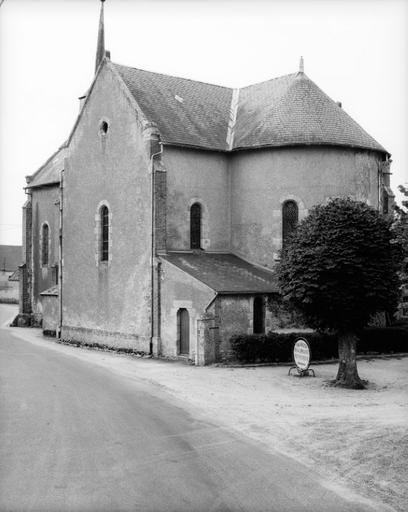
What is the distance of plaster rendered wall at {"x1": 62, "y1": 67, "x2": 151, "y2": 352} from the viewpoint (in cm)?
3183

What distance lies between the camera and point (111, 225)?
34.3m

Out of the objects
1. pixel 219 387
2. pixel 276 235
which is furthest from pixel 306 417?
pixel 276 235

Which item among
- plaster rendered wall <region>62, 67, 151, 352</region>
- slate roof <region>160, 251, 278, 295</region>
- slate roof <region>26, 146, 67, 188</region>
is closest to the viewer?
slate roof <region>160, 251, 278, 295</region>

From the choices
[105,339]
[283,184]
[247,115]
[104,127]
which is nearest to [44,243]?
[104,127]

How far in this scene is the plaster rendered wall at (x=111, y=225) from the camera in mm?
31828

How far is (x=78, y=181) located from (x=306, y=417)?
24.1m

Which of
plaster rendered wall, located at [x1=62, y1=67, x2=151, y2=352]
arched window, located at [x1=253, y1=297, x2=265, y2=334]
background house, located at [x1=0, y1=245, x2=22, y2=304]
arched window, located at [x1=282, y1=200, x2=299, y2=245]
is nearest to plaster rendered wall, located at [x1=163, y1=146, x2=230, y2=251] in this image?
plaster rendered wall, located at [x1=62, y1=67, x2=151, y2=352]

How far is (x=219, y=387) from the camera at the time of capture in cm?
2183

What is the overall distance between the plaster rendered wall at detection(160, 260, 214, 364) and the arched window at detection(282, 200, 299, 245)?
21.3ft

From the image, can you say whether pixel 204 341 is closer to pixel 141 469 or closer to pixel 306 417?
pixel 306 417

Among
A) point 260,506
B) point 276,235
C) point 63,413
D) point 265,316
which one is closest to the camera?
point 260,506

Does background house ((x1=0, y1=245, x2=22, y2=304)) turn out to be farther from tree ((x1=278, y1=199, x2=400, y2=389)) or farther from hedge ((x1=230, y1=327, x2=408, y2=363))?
tree ((x1=278, y1=199, x2=400, y2=389))

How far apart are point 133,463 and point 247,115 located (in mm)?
26964

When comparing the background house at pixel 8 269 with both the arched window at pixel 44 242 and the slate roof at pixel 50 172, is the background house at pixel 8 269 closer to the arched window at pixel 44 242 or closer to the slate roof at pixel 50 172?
the slate roof at pixel 50 172
